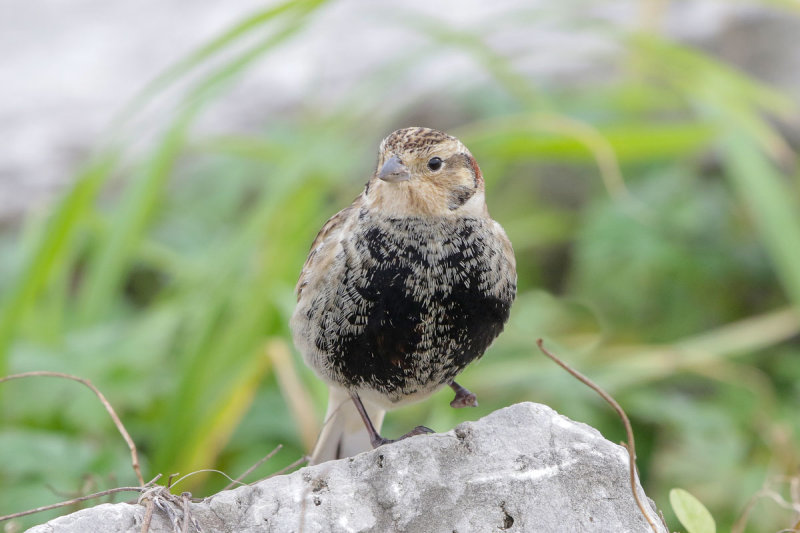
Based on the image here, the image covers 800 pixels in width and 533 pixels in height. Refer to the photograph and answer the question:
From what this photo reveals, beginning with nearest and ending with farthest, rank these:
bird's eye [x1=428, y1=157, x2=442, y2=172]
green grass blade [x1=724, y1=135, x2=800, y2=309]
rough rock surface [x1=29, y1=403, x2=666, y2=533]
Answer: rough rock surface [x1=29, y1=403, x2=666, y2=533]
bird's eye [x1=428, y1=157, x2=442, y2=172]
green grass blade [x1=724, y1=135, x2=800, y2=309]

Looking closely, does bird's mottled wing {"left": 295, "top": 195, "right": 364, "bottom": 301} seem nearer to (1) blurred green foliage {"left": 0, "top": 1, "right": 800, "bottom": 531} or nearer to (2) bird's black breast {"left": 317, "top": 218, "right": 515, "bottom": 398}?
(2) bird's black breast {"left": 317, "top": 218, "right": 515, "bottom": 398}

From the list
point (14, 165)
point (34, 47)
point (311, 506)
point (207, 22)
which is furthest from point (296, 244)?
point (34, 47)

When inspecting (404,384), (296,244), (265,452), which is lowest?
(265,452)

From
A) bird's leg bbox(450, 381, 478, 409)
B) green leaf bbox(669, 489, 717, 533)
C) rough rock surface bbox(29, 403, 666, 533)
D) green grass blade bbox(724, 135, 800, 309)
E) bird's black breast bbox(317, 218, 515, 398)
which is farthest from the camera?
green grass blade bbox(724, 135, 800, 309)

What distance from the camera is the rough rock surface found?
2.22 meters

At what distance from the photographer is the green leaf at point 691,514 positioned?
2350 millimetres

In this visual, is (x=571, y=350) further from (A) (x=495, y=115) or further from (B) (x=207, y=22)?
(B) (x=207, y=22)

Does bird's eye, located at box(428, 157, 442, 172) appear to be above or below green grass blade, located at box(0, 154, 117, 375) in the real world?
above

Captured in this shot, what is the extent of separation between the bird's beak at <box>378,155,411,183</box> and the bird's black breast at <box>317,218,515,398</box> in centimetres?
11

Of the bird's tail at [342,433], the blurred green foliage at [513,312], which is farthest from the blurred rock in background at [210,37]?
the bird's tail at [342,433]

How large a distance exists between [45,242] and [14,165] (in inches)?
102

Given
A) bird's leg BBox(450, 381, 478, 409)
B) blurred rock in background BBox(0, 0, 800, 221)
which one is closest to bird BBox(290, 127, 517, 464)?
bird's leg BBox(450, 381, 478, 409)

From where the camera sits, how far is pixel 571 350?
4.82 meters

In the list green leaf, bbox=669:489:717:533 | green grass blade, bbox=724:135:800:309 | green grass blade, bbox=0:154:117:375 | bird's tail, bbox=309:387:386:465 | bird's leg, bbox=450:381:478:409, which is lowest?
Result: green grass blade, bbox=724:135:800:309
